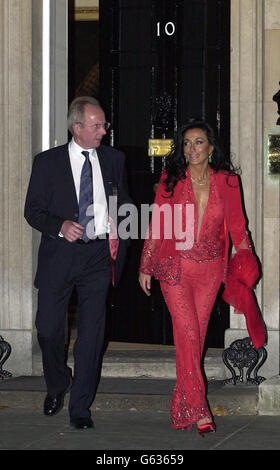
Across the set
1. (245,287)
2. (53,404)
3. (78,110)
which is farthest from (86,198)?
(53,404)

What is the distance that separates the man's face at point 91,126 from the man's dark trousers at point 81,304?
69cm

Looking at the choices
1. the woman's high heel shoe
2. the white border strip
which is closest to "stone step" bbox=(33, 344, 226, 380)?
the woman's high heel shoe

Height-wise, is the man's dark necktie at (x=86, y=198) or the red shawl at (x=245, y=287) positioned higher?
the man's dark necktie at (x=86, y=198)

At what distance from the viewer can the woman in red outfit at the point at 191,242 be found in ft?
25.5

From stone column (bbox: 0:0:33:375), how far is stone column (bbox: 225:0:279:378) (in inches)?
66.3

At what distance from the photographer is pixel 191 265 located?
7.79 m

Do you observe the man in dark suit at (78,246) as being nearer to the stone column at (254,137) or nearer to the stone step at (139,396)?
the stone step at (139,396)

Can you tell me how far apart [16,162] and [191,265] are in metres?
2.35

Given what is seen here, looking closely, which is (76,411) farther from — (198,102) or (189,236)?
(198,102)

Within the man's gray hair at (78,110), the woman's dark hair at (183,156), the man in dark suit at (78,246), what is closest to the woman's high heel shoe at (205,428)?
the man in dark suit at (78,246)

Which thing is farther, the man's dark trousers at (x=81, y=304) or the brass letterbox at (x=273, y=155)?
the brass letterbox at (x=273, y=155)

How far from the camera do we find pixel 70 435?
25.3ft

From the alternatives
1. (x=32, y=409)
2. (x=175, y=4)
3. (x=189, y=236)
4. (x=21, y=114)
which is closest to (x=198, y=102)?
(x=175, y=4)

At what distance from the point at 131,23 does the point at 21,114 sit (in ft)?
4.16
